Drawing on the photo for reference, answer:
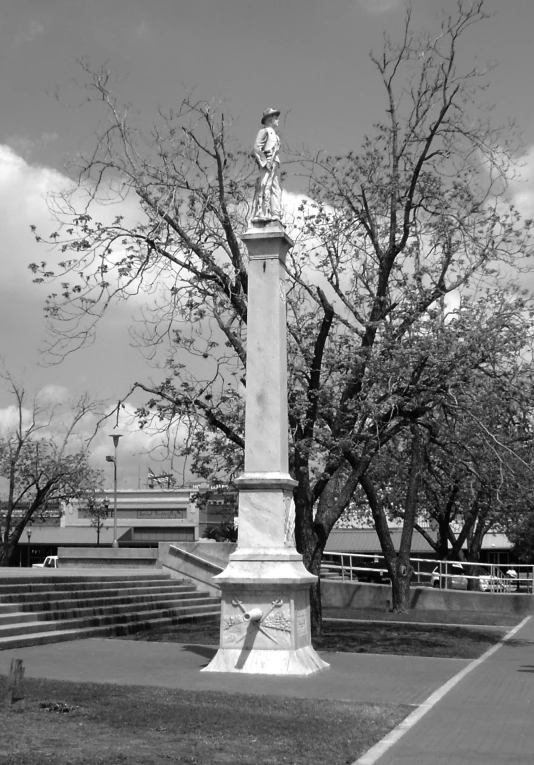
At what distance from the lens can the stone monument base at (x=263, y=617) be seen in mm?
11875

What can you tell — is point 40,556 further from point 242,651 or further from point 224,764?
point 224,764

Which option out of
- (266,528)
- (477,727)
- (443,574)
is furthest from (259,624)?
(443,574)

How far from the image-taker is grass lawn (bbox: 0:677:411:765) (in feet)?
23.0

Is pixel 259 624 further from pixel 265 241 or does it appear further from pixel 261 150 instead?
pixel 261 150

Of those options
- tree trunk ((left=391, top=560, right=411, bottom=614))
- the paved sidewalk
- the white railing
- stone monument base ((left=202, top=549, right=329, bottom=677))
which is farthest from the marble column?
the white railing

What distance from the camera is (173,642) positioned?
52.2 feet

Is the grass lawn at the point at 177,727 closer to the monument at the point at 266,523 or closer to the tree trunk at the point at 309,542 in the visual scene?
the monument at the point at 266,523

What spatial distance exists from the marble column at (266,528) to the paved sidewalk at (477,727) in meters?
2.27

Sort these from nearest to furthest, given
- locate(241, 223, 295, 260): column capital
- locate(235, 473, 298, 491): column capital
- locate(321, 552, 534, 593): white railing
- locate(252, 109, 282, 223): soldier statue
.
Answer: locate(235, 473, 298, 491): column capital → locate(241, 223, 295, 260): column capital → locate(252, 109, 282, 223): soldier statue → locate(321, 552, 534, 593): white railing

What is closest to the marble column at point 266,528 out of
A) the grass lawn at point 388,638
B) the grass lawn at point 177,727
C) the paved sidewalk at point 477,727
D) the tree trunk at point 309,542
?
the grass lawn at point 177,727

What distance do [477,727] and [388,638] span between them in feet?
29.9

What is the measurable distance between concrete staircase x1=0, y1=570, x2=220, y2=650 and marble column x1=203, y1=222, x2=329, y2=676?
4.36 m

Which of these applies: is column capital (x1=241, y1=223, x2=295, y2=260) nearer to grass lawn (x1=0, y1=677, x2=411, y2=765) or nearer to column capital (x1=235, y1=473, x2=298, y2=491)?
column capital (x1=235, y1=473, x2=298, y2=491)

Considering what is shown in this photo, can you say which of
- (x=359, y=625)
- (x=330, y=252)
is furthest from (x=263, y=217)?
(x=359, y=625)
